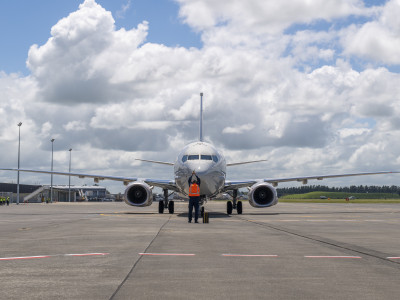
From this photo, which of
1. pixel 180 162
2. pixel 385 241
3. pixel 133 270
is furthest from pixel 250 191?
pixel 133 270

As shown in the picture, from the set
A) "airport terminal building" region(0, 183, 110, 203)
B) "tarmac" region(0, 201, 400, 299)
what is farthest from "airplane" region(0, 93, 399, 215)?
"airport terminal building" region(0, 183, 110, 203)

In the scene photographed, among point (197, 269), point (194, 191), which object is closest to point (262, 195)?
point (194, 191)

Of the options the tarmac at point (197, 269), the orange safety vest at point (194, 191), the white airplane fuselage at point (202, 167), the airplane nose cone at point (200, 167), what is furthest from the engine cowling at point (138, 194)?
the tarmac at point (197, 269)

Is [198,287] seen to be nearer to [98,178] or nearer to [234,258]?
[234,258]

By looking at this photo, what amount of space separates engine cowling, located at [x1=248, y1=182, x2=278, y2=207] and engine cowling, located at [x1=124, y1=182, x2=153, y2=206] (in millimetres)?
5721

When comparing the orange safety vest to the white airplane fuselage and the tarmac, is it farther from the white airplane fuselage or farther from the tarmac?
the tarmac

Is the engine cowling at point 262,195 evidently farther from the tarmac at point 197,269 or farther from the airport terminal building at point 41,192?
the airport terminal building at point 41,192

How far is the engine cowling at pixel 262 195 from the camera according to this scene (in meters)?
29.5

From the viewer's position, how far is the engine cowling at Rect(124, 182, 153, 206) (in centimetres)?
2952

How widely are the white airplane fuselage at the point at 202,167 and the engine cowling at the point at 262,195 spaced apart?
2436 millimetres

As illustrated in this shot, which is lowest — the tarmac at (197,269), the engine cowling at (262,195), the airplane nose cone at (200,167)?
the tarmac at (197,269)

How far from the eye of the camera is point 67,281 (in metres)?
6.68

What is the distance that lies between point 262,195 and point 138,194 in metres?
7.10

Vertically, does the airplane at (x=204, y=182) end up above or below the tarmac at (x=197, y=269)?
above
